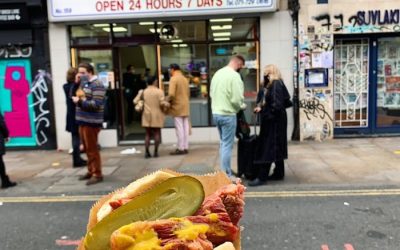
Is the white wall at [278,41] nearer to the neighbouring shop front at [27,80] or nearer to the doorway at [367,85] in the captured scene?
the doorway at [367,85]

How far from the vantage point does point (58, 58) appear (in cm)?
1073

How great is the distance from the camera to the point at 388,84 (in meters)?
10.7

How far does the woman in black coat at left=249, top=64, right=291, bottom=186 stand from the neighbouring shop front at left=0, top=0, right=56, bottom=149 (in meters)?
5.92

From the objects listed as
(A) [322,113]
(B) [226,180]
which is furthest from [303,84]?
(B) [226,180]

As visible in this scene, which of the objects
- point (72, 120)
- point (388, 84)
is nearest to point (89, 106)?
point (72, 120)

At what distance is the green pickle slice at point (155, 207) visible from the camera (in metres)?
1.78

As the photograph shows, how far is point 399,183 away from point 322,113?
3999mm

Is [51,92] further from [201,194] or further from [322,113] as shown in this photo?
[201,194]

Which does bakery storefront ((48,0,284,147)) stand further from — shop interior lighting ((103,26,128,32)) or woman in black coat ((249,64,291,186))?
woman in black coat ((249,64,291,186))

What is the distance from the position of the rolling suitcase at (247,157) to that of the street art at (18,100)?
588 cm

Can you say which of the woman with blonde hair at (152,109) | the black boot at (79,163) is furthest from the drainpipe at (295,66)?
the black boot at (79,163)

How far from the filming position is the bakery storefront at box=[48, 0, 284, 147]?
1041cm

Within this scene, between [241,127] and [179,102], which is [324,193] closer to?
[241,127]

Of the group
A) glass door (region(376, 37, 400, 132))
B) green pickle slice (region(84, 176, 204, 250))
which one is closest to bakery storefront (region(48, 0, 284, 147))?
glass door (region(376, 37, 400, 132))
